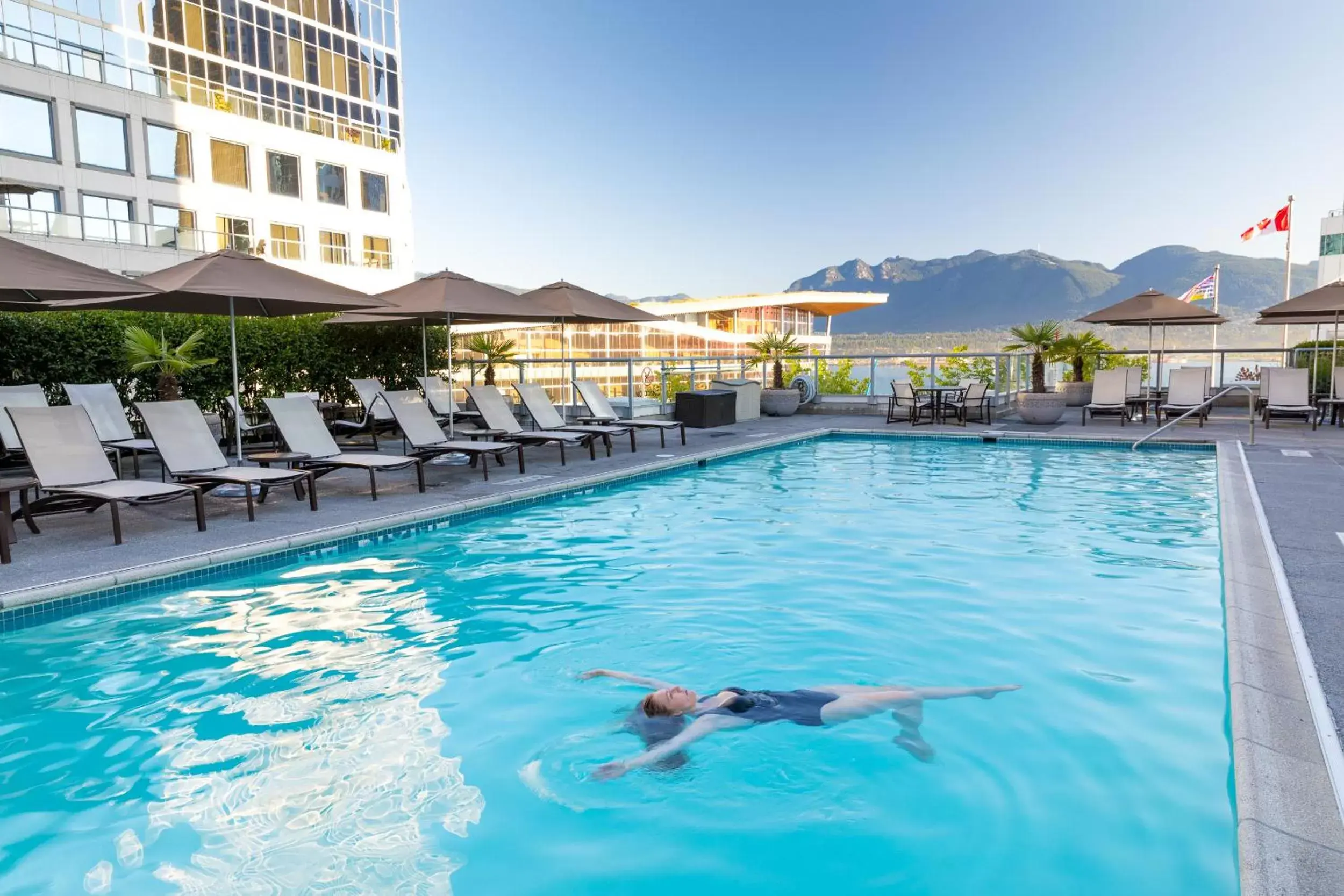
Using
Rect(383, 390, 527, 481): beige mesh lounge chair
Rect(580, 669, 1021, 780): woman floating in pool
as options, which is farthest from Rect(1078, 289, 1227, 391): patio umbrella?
Rect(580, 669, 1021, 780): woman floating in pool

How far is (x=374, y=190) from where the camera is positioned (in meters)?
31.0

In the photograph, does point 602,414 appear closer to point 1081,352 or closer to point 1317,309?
point 1081,352

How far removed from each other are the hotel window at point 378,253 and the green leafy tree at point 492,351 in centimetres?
1814

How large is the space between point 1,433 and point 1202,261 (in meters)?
188

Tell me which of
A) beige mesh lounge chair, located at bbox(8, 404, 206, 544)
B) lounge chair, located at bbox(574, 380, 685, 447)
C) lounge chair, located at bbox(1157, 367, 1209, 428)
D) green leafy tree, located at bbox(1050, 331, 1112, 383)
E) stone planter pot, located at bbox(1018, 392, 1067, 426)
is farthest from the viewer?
green leafy tree, located at bbox(1050, 331, 1112, 383)

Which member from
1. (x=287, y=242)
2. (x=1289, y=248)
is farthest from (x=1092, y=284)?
(x=287, y=242)

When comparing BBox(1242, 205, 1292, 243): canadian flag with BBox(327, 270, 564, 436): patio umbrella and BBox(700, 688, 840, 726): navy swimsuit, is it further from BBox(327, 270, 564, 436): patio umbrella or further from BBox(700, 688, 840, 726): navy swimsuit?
BBox(700, 688, 840, 726): navy swimsuit

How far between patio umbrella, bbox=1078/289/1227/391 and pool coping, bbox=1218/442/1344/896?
1082 centimetres

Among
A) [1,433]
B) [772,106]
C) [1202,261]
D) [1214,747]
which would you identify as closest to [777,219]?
[772,106]

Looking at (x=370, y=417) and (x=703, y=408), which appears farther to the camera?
Result: (x=703, y=408)

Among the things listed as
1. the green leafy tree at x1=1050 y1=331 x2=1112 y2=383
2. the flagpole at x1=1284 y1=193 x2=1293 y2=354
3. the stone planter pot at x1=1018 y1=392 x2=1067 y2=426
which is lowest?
the stone planter pot at x1=1018 y1=392 x2=1067 y2=426

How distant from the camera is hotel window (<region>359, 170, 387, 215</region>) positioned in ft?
101

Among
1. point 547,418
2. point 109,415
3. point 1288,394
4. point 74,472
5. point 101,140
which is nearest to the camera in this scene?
point 74,472

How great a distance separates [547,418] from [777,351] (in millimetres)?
5860
